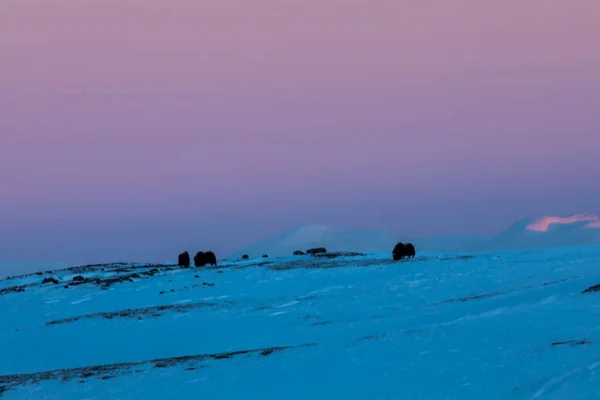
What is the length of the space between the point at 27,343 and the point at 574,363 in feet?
53.3

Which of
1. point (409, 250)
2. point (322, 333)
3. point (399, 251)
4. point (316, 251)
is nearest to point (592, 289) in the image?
→ point (322, 333)

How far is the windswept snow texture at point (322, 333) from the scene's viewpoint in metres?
10.5

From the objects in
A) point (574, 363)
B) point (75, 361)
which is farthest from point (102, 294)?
point (574, 363)

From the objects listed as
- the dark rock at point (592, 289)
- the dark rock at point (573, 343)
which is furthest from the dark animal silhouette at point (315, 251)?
the dark rock at point (573, 343)

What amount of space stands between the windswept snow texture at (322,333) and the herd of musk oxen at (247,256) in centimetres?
285

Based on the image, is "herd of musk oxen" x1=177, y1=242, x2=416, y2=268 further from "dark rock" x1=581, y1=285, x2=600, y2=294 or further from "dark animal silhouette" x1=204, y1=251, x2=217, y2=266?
"dark rock" x1=581, y1=285, x2=600, y2=294

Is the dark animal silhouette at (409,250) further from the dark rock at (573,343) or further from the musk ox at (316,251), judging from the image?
the dark rock at (573,343)

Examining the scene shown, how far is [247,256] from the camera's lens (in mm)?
43562

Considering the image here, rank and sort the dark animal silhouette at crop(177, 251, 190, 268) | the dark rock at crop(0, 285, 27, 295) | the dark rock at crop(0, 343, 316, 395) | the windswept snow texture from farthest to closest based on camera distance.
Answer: the dark animal silhouette at crop(177, 251, 190, 268) < the dark rock at crop(0, 285, 27, 295) < the dark rock at crop(0, 343, 316, 395) < the windswept snow texture

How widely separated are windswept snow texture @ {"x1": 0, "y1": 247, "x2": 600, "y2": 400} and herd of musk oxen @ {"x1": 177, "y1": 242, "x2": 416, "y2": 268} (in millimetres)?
2854

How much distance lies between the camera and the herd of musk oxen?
34906mm

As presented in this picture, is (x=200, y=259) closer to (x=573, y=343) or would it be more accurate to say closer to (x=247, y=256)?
(x=247, y=256)

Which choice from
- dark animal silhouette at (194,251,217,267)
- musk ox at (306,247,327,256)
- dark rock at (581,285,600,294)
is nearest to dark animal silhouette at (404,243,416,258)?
musk ox at (306,247,327,256)

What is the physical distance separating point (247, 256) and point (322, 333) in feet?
91.2
